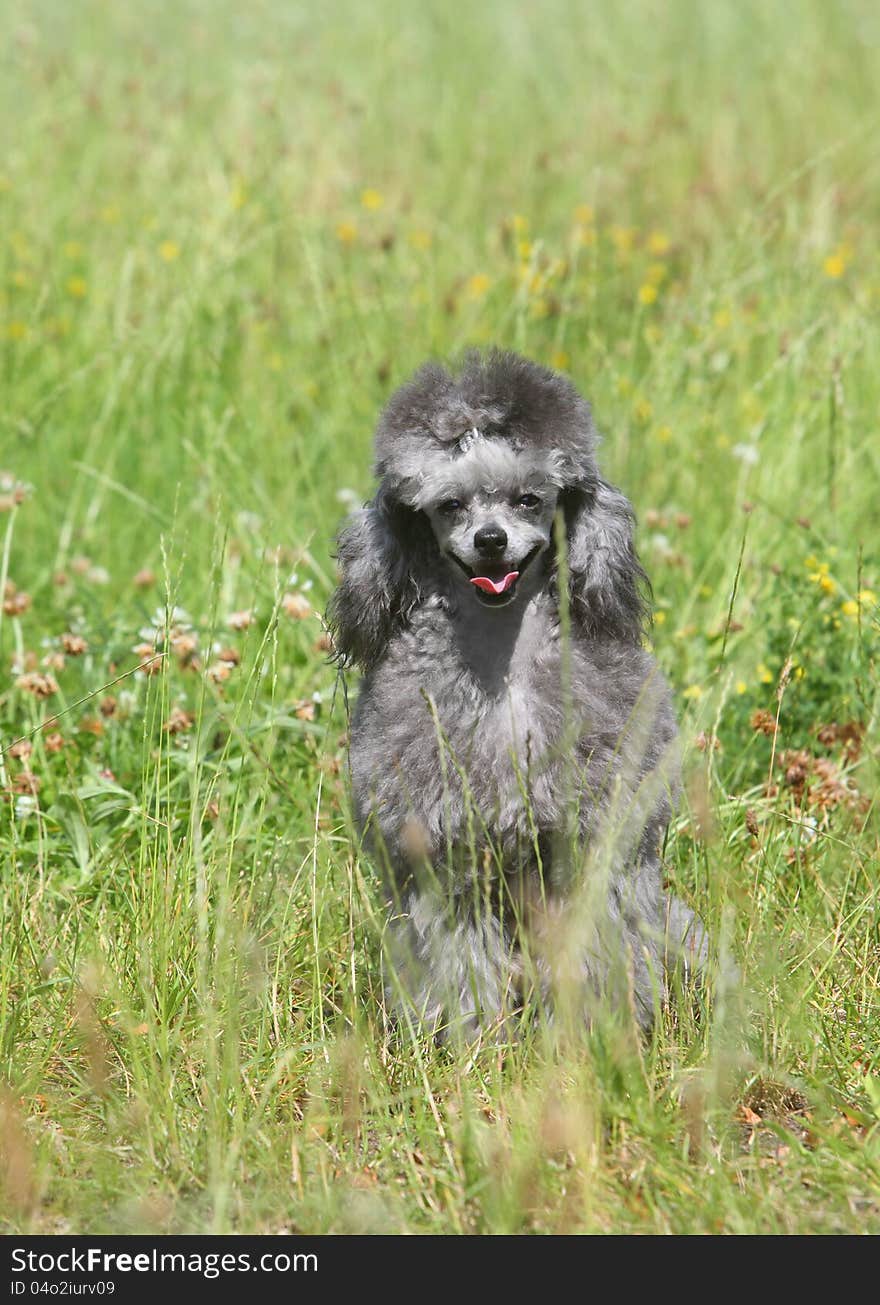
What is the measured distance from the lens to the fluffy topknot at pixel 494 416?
2828 mm

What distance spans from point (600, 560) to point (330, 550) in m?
1.61

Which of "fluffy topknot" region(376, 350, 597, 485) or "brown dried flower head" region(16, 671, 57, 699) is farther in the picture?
"brown dried flower head" region(16, 671, 57, 699)

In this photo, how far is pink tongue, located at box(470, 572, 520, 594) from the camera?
2.76 metres

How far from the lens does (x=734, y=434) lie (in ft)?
17.4

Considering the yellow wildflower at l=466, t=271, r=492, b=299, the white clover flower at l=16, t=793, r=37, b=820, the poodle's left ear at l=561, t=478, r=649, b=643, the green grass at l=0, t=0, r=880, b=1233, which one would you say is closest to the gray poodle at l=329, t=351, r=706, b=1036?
the poodle's left ear at l=561, t=478, r=649, b=643

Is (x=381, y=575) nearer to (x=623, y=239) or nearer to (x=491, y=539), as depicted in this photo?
(x=491, y=539)

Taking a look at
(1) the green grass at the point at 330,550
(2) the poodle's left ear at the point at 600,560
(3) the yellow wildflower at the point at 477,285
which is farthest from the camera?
(3) the yellow wildflower at the point at 477,285

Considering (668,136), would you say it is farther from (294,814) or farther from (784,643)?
(294,814)

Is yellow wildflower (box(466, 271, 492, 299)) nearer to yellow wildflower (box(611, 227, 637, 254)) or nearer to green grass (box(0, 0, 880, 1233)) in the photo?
green grass (box(0, 0, 880, 1233))

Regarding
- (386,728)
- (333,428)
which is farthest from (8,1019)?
(333,428)

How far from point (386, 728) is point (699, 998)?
77 cm

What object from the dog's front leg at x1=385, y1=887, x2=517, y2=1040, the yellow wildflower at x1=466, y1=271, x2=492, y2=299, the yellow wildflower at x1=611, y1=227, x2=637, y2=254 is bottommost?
the dog's front leg at x1=385, y1=887, x2=517, y2=1040

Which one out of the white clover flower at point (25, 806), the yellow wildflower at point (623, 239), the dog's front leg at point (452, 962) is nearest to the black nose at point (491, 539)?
the dog's front leg at point (452, 962)

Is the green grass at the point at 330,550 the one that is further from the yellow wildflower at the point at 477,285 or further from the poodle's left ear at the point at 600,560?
the poodle's left ear at the point at 600,560
